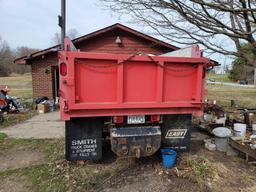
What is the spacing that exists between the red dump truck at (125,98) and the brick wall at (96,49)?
22.8 feet

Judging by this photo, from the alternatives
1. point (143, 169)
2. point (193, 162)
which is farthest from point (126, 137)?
point (193, 162)

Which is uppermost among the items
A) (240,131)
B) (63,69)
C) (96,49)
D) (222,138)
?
(96,49)

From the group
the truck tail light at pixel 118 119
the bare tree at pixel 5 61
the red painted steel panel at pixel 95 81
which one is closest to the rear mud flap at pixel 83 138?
the truck tail light at pixel 118 119

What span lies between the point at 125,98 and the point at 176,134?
1.29 m

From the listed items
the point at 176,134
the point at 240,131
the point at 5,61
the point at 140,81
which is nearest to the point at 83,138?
the point at 140,81

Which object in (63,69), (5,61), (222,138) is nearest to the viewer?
(63,69)

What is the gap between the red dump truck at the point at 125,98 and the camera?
11.3ft

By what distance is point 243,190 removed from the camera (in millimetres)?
3365

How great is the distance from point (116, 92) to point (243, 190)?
2394 mm

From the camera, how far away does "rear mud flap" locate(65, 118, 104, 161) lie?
373 centimetres

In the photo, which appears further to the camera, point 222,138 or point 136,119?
point 222,138

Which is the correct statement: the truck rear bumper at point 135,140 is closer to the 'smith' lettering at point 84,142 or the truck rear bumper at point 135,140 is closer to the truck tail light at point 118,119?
the truck tail light at point 118,119

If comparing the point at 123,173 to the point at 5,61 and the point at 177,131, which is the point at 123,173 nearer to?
the point at 177,131

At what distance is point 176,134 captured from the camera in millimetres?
4230
